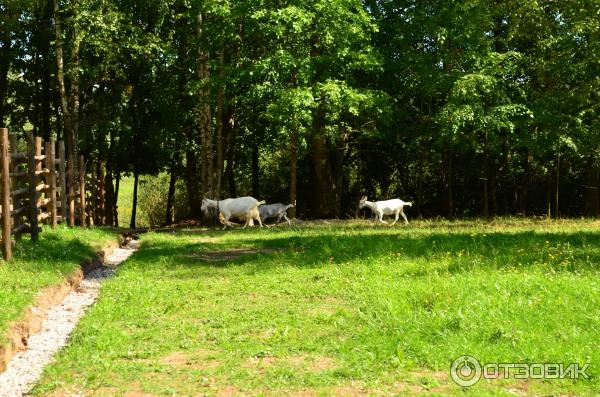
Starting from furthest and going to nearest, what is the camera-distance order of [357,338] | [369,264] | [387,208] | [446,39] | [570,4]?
[446,39] → [387,208] → [570,4] → [369,264] → [357,338]

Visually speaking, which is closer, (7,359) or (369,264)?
(7,359)

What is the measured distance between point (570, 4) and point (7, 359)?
16.1 metres

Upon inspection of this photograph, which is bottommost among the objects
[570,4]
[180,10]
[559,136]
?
[559,136]

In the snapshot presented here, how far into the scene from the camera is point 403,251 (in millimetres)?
14086

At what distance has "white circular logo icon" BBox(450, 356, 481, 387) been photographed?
617cm

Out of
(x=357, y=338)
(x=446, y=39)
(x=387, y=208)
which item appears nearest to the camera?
(x=357, y=338)

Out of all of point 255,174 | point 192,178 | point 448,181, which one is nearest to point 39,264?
point 448,181

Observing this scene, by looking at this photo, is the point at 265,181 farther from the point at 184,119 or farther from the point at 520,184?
the point at 520,184

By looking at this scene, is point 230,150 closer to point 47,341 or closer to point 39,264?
point 39,264

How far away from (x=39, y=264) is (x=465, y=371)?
28.3 feet

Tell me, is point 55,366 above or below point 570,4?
below

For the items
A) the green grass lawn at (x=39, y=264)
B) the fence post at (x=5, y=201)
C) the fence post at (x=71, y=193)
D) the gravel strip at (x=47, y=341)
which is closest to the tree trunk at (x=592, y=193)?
the green grass lawn at (x=39, y=264)

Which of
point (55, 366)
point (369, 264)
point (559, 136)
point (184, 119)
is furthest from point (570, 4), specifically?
point (184, 119)

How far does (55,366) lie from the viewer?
7004 millimetres
